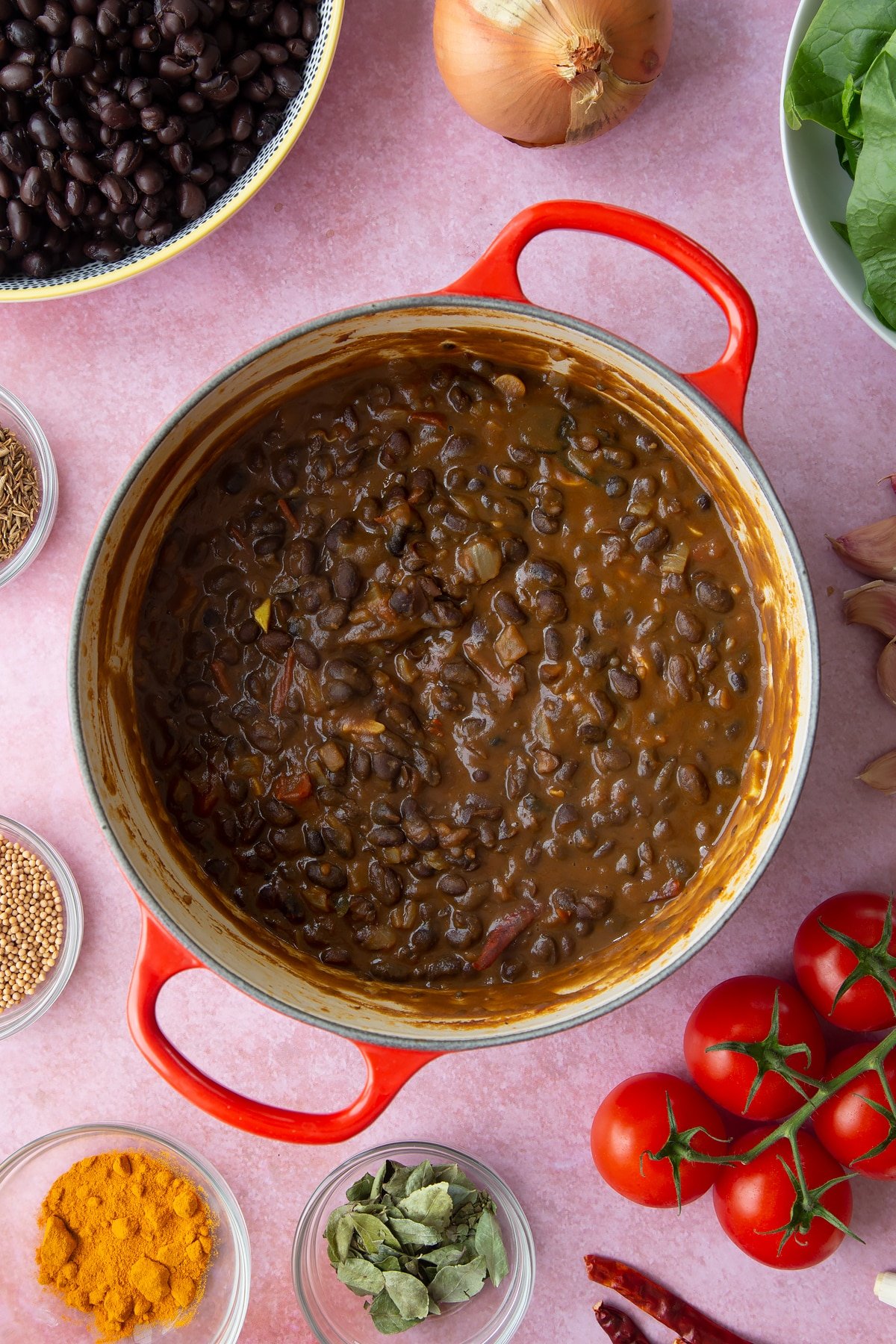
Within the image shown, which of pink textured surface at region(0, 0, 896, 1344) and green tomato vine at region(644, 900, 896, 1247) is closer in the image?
green tomato vine at region(644, 900, 896, 1247)

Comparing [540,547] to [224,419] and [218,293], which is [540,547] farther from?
[218,293]

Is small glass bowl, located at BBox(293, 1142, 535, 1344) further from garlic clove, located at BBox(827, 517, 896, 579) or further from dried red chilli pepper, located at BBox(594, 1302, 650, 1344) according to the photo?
garlic clove, located at BBox(827, 517, 896, 579)

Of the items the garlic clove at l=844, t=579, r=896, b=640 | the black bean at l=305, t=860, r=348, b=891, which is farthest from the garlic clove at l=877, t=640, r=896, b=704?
the black bean at l=305, t=860, r=348, b=891

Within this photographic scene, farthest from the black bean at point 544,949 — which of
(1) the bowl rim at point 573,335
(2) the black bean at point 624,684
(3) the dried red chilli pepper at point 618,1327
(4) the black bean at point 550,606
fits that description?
(3) the dried red chilli pepper at point 618,1327

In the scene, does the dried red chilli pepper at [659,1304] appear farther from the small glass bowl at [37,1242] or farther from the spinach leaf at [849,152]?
the spinach leaf at [849,152]

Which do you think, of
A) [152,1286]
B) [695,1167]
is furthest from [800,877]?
[152,1286]

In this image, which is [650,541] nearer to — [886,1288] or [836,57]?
[836,57]
